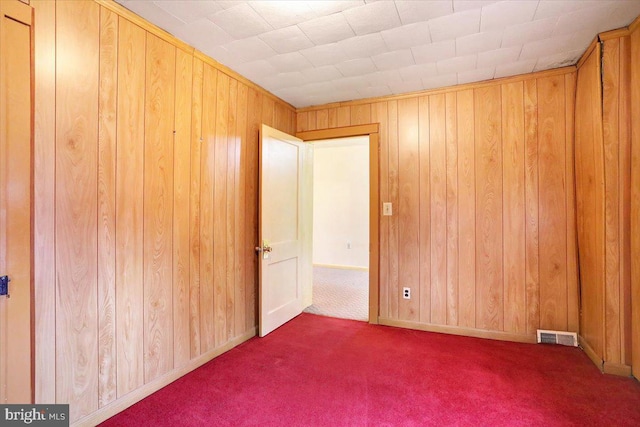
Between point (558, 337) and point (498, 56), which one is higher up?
point (498, 56)

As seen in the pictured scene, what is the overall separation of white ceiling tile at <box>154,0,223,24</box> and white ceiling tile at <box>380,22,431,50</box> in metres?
1.16

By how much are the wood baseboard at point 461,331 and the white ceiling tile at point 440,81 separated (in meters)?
2.48

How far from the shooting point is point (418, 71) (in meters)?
2.75

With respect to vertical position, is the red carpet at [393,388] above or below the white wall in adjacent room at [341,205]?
below

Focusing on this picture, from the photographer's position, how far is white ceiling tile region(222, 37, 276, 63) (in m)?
2.27

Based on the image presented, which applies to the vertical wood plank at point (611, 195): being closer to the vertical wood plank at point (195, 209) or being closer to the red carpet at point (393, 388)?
the red carpet at point (393, 388)

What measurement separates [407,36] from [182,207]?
2.09m

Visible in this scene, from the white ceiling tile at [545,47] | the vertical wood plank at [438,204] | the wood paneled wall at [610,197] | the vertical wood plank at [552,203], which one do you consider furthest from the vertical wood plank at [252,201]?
the wood paneled wall at [610,197]

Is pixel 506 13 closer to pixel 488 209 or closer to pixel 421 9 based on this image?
pixel 421 9

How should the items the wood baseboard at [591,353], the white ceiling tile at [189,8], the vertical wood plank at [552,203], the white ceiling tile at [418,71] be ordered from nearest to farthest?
the white ceiling tile at [189,8] → the wood baseboard at [591,353] → the white ceiling tile at [418,71] → the vertical wood plank at [552,203]

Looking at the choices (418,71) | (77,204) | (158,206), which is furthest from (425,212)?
(77,204)

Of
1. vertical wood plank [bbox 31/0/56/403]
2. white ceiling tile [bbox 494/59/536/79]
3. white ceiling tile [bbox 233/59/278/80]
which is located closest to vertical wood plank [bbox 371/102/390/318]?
white ceiling tile [bbox 494/59/536/79]

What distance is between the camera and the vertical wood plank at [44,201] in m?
1.49

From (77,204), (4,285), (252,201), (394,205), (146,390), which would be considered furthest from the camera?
(394,205)
